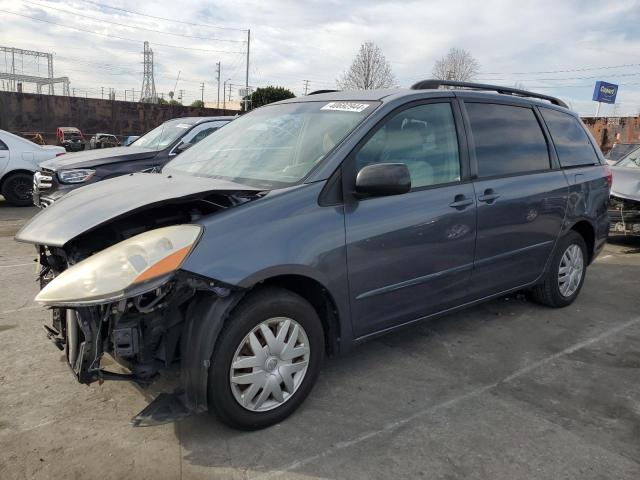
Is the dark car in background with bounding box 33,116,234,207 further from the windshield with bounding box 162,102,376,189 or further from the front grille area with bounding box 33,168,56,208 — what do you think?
the windshield with bounding box 162,102,376,189

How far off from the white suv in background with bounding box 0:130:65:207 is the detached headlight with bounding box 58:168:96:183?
4.24 metres

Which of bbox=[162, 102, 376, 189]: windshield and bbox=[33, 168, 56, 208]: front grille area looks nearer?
bbox=[162, 102, 376, 189]: windshield

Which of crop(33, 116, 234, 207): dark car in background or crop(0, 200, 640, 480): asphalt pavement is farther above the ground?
crop(33, 116, 234, 207): dark car in background

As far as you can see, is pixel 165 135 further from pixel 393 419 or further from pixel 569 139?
pixel 393 419

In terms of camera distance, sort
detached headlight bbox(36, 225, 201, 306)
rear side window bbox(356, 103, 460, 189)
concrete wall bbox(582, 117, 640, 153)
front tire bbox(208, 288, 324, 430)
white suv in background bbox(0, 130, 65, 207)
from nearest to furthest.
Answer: detached headlight bbox(36, 225, 201, 306) → front tire bbox(208, 288, 324, 430) → rear side window bbox(356, 103, 460, 189) → white suv in background bbox(0, 130, 65, 207) → concrete wall bbox(582, 117, 640, 153)

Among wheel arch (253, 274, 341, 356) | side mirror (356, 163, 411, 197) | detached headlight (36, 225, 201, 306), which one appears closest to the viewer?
detached headlight (36, 225, 201, 306)

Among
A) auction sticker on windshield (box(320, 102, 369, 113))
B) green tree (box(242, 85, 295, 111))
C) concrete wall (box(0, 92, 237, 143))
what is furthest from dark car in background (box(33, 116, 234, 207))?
green tree (box(242, 85, 295, 111))

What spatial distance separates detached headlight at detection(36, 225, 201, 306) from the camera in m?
2.25


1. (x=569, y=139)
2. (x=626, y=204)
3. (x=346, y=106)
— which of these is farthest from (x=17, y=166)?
(x=626, y=204)

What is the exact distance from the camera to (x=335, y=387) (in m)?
3.19

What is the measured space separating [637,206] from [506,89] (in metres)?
4.16

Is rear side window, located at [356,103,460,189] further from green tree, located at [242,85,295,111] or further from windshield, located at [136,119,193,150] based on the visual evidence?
green tree, located at [242,85,295,111]

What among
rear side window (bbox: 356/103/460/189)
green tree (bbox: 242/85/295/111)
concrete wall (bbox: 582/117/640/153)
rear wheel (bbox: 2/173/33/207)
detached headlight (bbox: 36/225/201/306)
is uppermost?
green tree (bbox: 242/85/295/111)

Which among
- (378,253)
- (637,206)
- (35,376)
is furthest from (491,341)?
(637,206)
